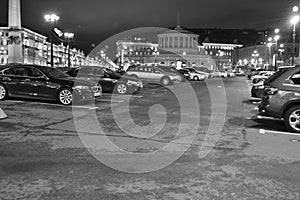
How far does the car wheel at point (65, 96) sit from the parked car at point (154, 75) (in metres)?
14.5

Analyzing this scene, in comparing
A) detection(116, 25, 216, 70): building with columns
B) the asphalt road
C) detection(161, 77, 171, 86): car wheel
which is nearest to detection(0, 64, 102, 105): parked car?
the asphalt road

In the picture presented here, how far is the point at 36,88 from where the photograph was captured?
12695 mm

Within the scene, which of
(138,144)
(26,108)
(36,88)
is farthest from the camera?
(36,88)

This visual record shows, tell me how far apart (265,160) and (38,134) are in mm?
4950

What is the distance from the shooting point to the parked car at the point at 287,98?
28.2 feet

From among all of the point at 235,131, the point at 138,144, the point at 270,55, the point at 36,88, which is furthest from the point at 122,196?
the point at 270,55

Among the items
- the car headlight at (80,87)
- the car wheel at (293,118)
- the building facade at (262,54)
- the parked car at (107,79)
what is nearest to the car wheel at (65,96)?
the car headlight at (80,87)

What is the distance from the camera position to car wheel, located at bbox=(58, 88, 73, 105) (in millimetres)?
12586

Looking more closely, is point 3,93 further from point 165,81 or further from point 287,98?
point 165,81

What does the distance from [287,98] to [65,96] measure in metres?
7.88

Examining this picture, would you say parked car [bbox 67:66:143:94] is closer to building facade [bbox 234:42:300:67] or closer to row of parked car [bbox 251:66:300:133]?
row of parked car [bbox 251:66:300:133]

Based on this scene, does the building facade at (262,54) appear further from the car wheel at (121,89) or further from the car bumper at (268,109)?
the car bumper at (268,109)

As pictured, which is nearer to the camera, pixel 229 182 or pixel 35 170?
pixel 229 182

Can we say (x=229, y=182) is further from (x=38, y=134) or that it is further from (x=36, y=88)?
(x=36, y=88)
